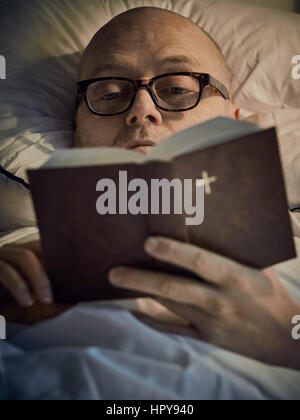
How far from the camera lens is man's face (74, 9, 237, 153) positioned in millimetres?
883

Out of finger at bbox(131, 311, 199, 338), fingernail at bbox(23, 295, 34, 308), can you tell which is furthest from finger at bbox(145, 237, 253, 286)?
fingernail at bbox(23, 295, 34, 308)

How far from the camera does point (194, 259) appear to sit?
47 centimetres

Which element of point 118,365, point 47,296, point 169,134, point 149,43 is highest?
point 149,43

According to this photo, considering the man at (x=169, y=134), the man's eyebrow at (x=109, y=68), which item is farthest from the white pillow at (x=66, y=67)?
the man's eyebrow at (x=109, y=68)

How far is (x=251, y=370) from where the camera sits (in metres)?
0.52

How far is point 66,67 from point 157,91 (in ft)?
1.61

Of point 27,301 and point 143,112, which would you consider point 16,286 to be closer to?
point 27,301

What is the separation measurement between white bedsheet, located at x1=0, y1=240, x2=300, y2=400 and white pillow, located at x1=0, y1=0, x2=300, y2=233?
0.46 m

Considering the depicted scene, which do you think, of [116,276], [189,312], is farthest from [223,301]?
[116,276]

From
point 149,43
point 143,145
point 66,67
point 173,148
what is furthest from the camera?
point 66,67

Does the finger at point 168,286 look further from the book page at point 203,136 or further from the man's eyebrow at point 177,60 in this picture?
the man's eyebrow at point 177,60

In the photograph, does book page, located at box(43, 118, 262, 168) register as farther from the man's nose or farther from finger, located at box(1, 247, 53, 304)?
the man's nose
